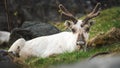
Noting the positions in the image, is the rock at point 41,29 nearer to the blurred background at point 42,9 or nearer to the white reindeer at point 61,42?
the white reindeer at point 61,42

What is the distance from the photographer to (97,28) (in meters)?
22.4

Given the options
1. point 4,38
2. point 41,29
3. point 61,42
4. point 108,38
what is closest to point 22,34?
point 41,29

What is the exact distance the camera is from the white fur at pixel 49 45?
52.7ft

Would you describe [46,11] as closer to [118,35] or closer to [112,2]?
[112,2]

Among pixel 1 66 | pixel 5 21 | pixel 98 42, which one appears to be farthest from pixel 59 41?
pixel 5 21

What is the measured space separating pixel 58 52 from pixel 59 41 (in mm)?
553

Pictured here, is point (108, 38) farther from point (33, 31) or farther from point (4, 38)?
point (4, 38)

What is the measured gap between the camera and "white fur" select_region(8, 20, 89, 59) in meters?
16.1

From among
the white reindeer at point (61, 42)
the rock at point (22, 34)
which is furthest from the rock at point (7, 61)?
the rock at point (22, 34)

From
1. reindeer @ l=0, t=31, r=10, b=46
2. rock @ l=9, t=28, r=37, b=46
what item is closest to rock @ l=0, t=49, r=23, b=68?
rock @ l=9, t=28, r=37, b=46

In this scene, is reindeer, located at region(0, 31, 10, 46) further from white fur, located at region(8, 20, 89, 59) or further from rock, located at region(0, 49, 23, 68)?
rock, located at region(0, 49, 23, 68)

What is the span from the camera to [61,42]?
16469 mm

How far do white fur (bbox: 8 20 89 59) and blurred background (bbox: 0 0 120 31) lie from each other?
15.6 m

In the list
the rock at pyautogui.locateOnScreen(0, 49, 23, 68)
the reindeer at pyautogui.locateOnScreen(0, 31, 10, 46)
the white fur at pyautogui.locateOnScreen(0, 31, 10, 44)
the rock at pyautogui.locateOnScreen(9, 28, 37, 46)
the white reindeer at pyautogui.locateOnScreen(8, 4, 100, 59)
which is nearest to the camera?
the rock at pyautogui.locateOnScreen(0, 49, 23, 68)
